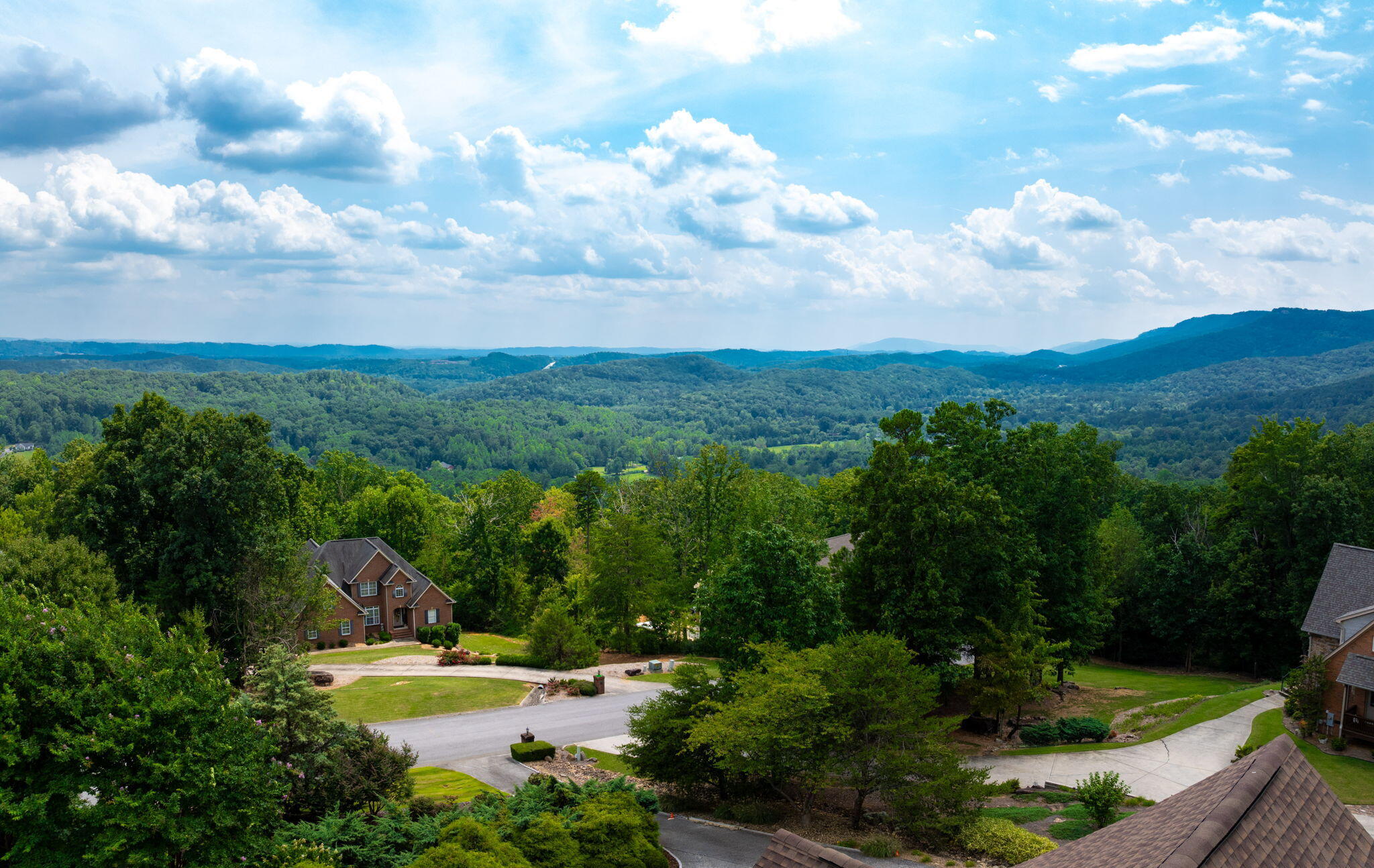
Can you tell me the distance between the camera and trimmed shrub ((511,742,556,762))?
3052 centimetres

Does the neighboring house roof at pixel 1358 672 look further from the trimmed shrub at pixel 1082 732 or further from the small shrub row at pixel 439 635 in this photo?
the small shrub row at pixel 439 635

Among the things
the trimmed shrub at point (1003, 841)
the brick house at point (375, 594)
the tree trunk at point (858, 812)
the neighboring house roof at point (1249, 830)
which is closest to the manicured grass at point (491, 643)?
the brick house at point (375, 594)

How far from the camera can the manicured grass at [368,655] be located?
160 ft

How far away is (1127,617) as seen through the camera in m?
56.0

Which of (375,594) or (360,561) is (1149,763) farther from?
(360,561)

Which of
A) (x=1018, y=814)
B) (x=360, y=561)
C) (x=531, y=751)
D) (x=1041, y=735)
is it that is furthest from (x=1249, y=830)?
(x=360, y=561)

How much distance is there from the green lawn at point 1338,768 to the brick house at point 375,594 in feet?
169

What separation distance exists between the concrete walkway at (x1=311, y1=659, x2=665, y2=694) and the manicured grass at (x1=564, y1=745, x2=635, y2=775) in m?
10.3

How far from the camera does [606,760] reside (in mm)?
31250

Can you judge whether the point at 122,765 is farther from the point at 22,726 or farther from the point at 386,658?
the point at 386,658

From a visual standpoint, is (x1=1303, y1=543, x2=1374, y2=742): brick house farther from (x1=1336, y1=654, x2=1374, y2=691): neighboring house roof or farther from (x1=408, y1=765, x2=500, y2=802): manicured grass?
(x1=408, y1=765, x2=500, y2=802): manicured grass

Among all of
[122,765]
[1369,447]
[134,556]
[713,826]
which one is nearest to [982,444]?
[713,826]

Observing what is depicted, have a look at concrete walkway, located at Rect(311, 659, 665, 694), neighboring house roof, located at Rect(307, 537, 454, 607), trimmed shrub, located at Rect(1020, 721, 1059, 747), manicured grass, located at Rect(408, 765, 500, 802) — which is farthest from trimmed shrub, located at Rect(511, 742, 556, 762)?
neighboring house roof, located at Rect(307, 537, 454, 607)

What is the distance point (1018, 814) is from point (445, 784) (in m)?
17.7
